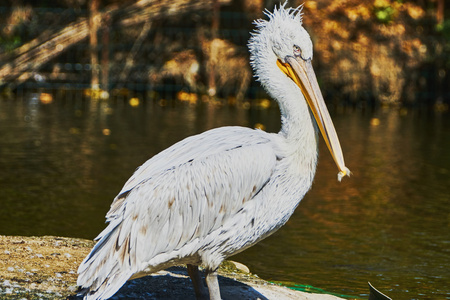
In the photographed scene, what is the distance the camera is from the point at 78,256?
453cm

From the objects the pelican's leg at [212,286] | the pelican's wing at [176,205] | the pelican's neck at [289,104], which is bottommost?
the pelican's leg at [212,286]

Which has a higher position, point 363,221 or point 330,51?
point 330,51

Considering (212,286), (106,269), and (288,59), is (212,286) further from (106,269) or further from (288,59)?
(288,59)

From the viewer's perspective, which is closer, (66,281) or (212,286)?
(212,286)

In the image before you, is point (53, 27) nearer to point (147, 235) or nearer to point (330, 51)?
point (330, 51)

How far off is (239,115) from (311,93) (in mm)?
9843

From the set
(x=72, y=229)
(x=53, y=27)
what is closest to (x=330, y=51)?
(x=53, y=27)

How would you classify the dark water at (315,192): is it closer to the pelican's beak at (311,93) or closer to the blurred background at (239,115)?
the blurred background at (239,115)

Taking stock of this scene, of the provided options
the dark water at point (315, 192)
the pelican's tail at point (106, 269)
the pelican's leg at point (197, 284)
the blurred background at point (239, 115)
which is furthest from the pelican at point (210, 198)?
the dark water at point (315, 192)

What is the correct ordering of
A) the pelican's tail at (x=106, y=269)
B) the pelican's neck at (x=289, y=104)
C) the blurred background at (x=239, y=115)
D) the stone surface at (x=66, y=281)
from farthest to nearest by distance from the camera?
the blurred background at (x=239, y=115) < the stone surface at (x=66, y=281) < the pelican's neck at (x=289, y=104) < the pelican's tail at (x=106, y=269)

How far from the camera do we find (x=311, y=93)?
389 cm

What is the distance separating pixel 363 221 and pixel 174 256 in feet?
10.8

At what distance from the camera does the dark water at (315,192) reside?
5359 millimetres

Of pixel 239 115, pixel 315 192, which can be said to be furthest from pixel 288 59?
pixel 239 115
